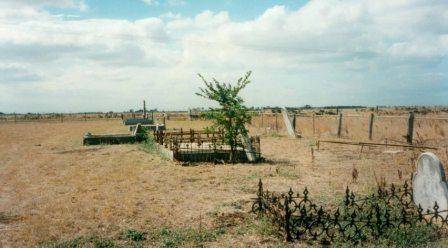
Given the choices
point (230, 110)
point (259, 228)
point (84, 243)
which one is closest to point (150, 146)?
point (230, 110)

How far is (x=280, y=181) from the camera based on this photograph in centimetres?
1135

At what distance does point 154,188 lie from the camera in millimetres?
10836

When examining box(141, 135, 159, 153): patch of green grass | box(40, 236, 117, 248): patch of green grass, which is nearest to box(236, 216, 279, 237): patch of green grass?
box(40, 236, 117, 248): patch of green grass

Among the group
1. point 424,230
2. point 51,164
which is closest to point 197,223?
point 424,230

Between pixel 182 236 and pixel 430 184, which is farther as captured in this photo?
pixel 430 184

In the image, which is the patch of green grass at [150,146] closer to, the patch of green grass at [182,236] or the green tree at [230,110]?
the green tree at [230,110]

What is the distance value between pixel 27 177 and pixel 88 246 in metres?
8.05

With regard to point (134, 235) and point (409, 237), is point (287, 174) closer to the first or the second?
point (409, 237)

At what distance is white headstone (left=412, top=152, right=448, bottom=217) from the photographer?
23.2 ft

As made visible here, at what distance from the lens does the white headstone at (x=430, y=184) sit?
7.09 metres

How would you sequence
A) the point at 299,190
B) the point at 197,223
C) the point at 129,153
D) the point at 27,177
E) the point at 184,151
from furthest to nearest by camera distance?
the point at 129,153
the point at 184,151
the point at 27,177
the point at 299,190
the point at 197,223

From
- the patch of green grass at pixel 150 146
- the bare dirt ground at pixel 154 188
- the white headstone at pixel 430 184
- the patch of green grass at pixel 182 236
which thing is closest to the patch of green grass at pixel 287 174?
the bare dirt ground at pixel 154 188

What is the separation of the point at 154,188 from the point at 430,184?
6.66m

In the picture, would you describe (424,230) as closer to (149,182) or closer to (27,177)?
(149,182)
